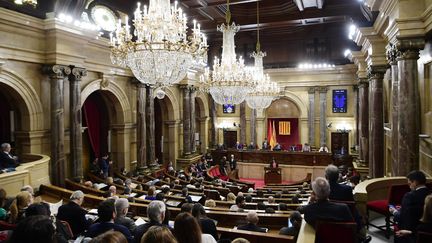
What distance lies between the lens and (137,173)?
1305 cm

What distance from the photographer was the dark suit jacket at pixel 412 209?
12.0 feet

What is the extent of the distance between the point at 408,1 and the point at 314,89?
513 inches

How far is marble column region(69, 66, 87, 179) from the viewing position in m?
10.0

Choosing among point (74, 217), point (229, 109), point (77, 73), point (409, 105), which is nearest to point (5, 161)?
point (77, 73)

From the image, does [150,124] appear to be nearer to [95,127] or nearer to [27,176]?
[95,127]

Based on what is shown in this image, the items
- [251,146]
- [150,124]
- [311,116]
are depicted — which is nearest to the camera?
[150,124]

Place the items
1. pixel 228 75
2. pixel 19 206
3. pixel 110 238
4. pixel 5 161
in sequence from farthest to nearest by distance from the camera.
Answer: pixel 228 75, pixel 5 161, pixel 19 206, pixel 110 238

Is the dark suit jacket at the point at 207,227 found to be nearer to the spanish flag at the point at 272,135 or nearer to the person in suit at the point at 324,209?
the person in suit at the point at 324,209

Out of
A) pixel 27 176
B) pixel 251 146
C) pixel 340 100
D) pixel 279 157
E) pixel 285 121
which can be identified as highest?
pixel 340 100

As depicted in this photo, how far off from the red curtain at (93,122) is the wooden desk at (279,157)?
7221mm

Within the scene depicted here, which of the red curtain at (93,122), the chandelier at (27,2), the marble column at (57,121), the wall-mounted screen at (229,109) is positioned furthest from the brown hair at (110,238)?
the wall-mounted screen at (229,109)

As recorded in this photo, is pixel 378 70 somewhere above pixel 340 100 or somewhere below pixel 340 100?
above

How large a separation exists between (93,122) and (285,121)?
12.4 m

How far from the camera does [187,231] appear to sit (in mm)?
2461
